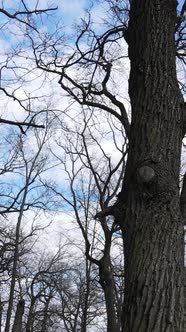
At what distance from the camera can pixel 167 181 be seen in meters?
3.27

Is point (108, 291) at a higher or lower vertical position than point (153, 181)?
higher

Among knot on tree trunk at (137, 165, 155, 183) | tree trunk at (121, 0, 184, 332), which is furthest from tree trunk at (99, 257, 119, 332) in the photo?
knot on tree trunk at (137, 165, 155, 183)

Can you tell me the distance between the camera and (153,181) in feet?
10.6

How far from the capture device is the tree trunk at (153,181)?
9.50 feet

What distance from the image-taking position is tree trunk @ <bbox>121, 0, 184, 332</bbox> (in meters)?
2.90

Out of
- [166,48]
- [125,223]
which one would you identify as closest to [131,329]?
Result: [125,223]

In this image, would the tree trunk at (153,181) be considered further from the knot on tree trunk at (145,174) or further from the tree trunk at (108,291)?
the tree trunk at (108,291)

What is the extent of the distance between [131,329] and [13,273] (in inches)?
829

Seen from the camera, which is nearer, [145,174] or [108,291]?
[145,174]

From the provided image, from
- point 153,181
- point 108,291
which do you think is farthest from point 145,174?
point 108,291

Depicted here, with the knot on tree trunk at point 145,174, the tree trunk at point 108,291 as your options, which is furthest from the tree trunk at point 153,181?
the tree trunk at point 108,291

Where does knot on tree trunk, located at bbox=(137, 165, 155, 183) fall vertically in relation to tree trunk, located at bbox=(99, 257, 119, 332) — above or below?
below

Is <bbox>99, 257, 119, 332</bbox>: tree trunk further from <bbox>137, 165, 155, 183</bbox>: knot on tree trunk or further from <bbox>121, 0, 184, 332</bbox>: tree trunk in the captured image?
<bbox>137, 165, 155, 183</bbox>: knot on tree trunk

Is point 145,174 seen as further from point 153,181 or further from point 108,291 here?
point 108,291
